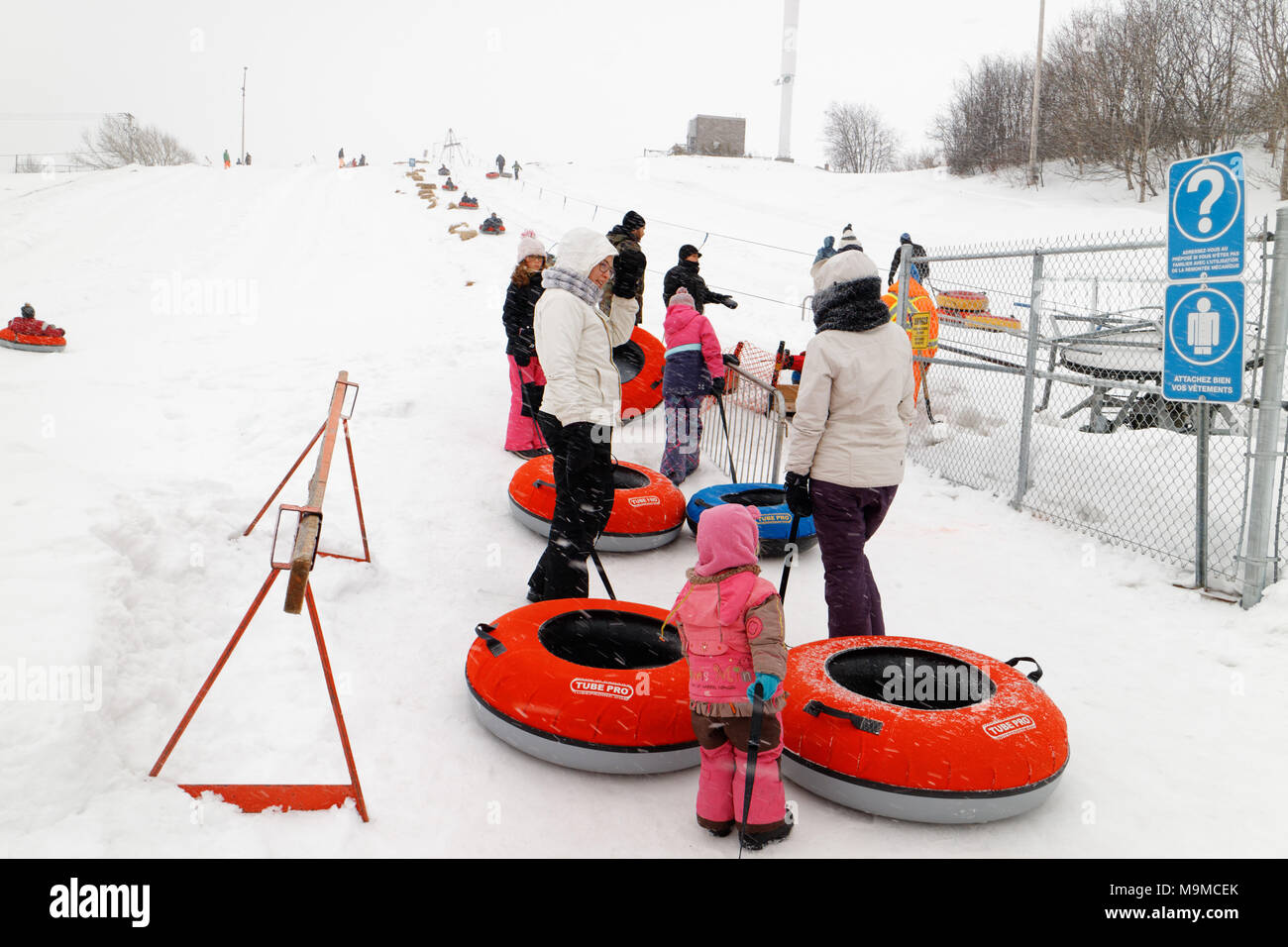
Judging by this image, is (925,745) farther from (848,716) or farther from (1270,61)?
(1270,61)

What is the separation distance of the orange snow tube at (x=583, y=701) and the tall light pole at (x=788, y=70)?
4889 cm

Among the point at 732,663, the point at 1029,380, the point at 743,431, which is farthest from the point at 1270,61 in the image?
the point at 732,663

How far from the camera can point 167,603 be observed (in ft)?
13.5

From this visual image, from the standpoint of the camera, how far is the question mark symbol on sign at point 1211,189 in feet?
16.0

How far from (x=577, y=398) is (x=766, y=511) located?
2.20 m

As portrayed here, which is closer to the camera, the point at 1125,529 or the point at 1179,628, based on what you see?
the point at 1179,628

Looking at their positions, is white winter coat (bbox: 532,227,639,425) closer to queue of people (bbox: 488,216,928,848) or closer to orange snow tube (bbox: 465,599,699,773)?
queue of people (bbox: 488,216,928,848)

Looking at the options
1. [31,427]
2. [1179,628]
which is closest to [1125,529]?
[1179,628]

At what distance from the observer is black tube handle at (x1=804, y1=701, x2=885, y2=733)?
10.7 ft

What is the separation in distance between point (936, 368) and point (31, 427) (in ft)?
35.9

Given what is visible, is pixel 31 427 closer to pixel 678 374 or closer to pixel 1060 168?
pixel 678 374

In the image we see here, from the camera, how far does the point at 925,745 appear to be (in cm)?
321

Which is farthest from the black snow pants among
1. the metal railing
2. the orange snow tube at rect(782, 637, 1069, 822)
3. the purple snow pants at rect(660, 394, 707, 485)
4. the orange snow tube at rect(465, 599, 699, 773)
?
the metal railing
